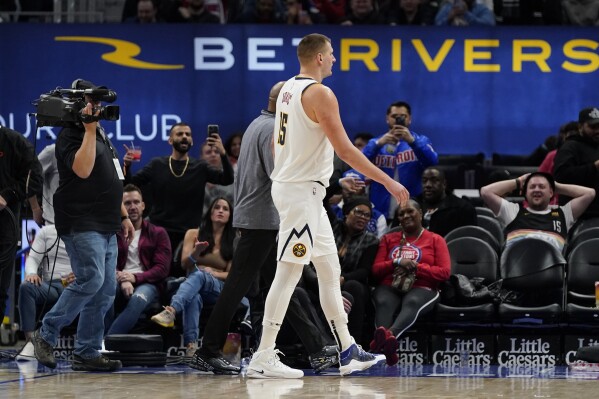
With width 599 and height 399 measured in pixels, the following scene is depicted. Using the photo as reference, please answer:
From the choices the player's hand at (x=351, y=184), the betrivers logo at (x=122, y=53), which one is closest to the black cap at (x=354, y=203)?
the player's hand at (x=351, y=184)

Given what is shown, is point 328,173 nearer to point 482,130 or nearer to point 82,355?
point 82,355

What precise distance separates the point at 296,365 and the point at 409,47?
5.62 m

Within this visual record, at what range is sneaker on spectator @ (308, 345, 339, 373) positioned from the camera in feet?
23.7

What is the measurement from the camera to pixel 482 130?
13.0 meters

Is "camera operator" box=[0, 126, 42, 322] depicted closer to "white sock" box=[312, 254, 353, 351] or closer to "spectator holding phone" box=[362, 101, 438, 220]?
"white sock" box=[312, 254, 353, 351]

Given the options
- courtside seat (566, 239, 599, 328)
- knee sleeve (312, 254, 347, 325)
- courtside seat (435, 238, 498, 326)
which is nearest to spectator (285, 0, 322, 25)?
courtside seat (435, 238, 498, 326)

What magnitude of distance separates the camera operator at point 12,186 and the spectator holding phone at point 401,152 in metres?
3.06

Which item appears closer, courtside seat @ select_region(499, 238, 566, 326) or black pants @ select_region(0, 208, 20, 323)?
black pants @ select_region(0, 208, 20, 323)

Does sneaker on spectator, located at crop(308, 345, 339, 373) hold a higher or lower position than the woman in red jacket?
lower

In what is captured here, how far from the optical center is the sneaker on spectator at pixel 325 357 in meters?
7.23

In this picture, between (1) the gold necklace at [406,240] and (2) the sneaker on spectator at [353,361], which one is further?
(1) the gold necklace at [406,240]

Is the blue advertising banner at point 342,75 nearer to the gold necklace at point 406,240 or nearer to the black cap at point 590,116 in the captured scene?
the black cap at point 590,116

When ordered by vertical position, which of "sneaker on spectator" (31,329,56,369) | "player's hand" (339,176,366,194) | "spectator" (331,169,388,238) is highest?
"player's hand" (339,176,366,194)

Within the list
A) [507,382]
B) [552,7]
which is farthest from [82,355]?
[552,7]
